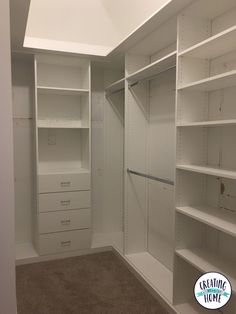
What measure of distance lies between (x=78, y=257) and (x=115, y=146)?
1.45 m

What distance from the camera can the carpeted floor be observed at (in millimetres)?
2291

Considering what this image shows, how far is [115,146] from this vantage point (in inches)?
149

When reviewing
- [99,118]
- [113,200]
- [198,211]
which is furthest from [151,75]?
[113,200]

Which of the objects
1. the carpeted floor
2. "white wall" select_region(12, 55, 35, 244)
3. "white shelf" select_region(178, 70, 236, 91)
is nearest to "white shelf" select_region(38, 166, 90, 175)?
"white wall" select_region(12, 55, 35, 244)

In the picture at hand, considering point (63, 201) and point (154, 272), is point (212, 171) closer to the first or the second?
point (154, 272)

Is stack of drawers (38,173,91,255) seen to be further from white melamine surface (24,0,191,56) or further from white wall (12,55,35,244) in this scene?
white melamine surface (24,0,191,56)

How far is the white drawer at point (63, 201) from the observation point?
123 inches

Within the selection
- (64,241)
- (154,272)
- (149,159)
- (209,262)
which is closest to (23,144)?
(64,241)

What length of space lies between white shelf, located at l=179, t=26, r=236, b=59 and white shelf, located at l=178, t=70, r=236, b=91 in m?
0.22

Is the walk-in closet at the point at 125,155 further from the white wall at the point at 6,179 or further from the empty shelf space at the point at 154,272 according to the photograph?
Result: the white wall at the point at 6,179

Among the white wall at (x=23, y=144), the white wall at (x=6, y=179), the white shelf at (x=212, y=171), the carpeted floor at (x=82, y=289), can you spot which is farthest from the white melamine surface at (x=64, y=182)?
the white wall at (x=6, y=179)

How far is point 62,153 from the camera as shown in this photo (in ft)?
11.5

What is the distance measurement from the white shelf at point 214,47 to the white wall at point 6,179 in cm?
115

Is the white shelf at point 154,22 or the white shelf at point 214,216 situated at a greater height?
the white shelf at point 154,22
